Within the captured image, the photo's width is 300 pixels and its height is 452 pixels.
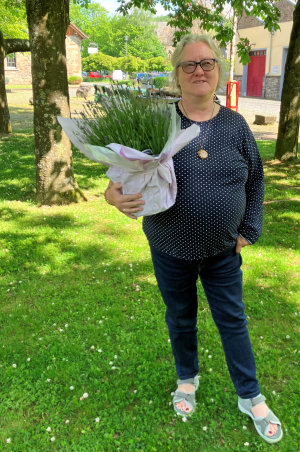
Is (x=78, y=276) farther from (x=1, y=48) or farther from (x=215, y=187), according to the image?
(x=1, y=48)

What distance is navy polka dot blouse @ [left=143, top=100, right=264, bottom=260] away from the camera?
212 centimetres

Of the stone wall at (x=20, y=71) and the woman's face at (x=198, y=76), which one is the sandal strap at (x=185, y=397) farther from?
the stone wall at (x=20, y=71)

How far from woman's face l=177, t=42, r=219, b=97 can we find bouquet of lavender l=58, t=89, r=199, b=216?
23 cm

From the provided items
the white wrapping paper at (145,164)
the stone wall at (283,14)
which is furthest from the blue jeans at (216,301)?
the stone wall at (283,14)

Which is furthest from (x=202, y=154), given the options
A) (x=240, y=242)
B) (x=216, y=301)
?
(x=216, y=301)

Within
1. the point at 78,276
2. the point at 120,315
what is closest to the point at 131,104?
the point at 120,315

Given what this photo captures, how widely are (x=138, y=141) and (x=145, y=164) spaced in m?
0.12

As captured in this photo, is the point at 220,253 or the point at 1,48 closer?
the point at 220,253

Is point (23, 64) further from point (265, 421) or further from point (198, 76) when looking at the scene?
point (265, 421)

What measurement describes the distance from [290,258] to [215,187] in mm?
3110

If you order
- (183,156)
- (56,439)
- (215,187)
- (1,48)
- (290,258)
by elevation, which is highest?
(1,48)

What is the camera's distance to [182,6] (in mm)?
8367

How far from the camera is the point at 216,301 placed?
2.39 metres

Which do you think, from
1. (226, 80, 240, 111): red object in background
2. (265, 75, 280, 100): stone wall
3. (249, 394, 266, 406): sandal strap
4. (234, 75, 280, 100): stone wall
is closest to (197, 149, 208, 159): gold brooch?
(249, 394, 266, 406): sandal strap
